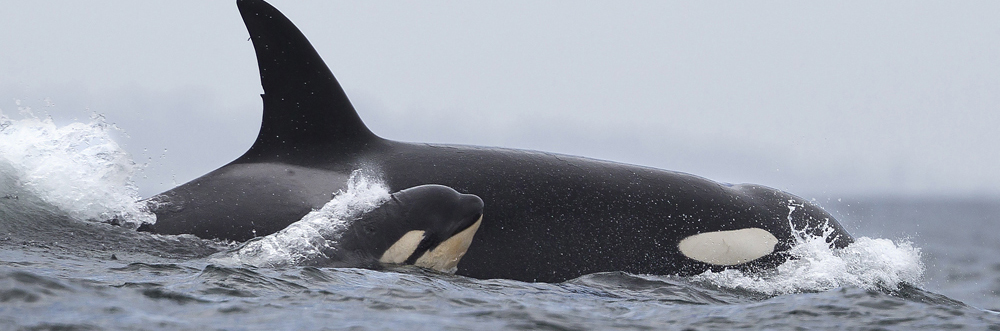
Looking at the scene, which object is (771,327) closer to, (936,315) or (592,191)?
(936,315)

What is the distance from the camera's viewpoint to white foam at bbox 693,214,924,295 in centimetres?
798

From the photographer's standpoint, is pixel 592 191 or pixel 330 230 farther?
pixel 592 191

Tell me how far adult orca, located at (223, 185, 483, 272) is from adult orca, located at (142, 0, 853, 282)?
11.6 inches

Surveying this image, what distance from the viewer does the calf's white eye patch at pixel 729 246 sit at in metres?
8.18

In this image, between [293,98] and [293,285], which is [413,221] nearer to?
[293,98]

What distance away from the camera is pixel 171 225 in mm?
7262

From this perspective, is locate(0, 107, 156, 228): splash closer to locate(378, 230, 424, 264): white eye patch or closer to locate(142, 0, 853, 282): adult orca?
locate(142, 0, 853, 282): adult orca

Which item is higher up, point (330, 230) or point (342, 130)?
point (342, 130)

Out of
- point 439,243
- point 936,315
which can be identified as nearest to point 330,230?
point 439,243

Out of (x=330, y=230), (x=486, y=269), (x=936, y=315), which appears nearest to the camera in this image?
(x=936, y=315)

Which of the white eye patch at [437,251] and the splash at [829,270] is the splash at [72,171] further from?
the splash at [829,270]

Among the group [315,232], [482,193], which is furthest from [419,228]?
[482,193]

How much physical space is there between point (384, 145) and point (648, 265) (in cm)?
246

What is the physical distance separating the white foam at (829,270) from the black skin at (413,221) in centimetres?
222
